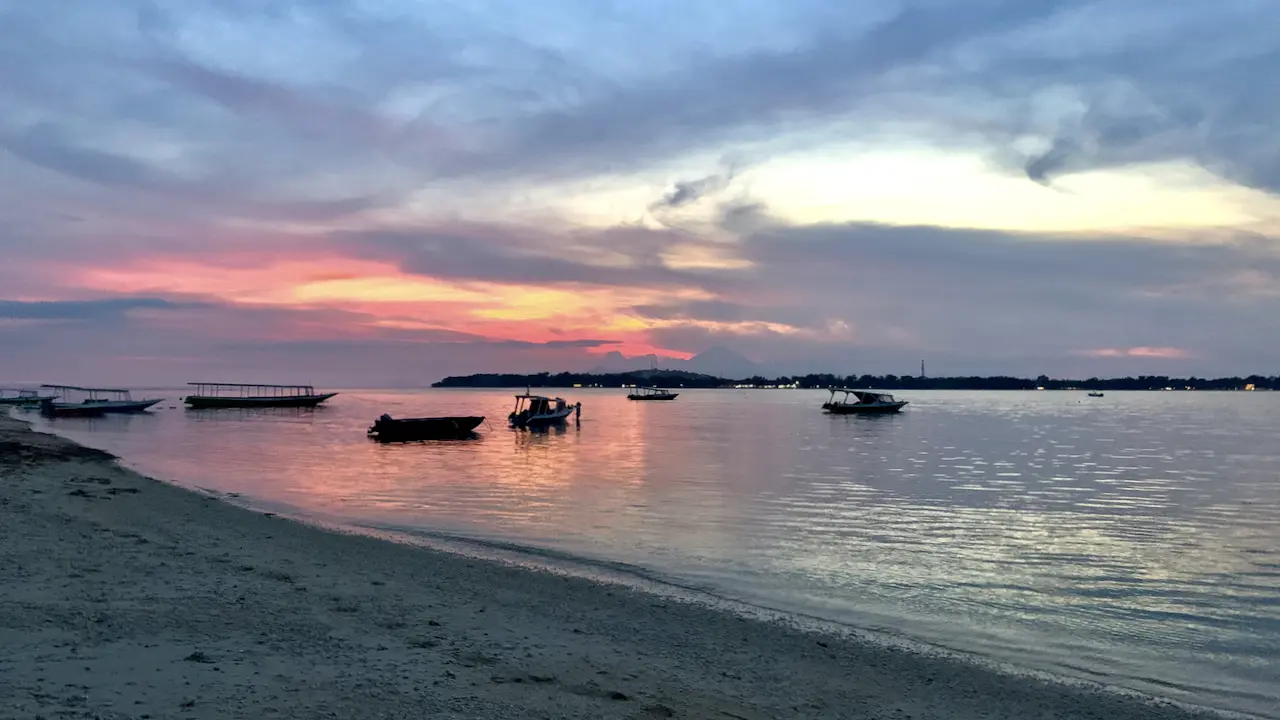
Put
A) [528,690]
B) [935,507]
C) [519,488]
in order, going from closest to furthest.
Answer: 1. [528,690]
2. [935,507]
3. [519,488]

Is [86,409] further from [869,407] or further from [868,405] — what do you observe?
[869,407]

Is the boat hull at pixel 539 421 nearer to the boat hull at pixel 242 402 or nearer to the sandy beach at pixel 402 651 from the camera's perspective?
the sandy beach at pixel 402 651

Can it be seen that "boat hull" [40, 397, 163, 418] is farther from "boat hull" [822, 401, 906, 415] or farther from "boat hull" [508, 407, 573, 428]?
"boat hull" [822, 401, 906, 415]

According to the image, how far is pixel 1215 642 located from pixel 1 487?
24634mm

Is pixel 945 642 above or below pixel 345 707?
below

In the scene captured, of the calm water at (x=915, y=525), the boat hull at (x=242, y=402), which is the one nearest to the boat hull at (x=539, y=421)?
the calm water at (x=915, y=525)

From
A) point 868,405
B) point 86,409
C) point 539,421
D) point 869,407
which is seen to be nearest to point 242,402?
point 86,409

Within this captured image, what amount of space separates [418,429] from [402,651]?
1970 inches

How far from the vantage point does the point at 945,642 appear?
11.3 metres

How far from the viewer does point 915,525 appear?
22.2 metres

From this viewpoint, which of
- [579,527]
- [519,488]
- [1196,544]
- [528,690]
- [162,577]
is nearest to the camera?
[528,690]

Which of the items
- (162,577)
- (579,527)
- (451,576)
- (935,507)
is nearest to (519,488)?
(579,527)

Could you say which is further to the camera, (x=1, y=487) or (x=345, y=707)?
(x=1, y=487)

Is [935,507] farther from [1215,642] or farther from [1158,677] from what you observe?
[1158,677]
